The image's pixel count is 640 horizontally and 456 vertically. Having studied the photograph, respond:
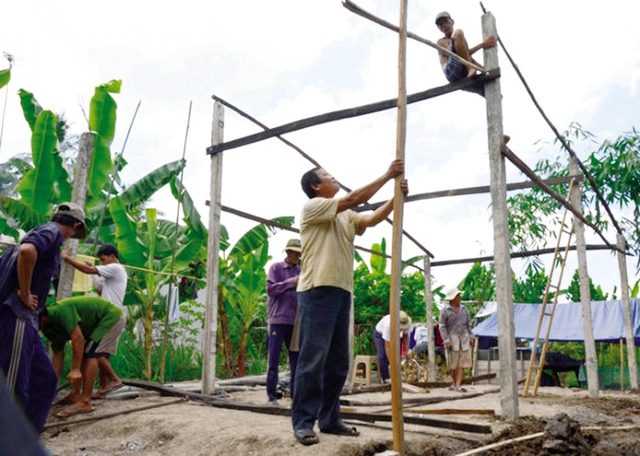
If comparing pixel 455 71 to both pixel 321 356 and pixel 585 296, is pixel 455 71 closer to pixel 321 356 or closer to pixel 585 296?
pixel 321 356

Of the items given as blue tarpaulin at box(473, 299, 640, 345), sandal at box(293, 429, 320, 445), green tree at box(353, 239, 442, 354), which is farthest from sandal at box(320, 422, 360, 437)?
green tree at box(353, 239, 442, 354)

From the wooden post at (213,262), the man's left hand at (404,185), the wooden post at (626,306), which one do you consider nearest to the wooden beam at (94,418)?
the wooden post at (213,262)

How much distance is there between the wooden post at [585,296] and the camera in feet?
25.8

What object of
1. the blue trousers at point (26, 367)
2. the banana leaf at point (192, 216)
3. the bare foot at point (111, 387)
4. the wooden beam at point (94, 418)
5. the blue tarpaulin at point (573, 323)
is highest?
the banana leaf at point (192, 216)

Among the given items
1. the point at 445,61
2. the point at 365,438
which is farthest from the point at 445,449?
the point at 445,61

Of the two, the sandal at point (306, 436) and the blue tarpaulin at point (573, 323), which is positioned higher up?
the blue tarpaulin at point (573, 323)

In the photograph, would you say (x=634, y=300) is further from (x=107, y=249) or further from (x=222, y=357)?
(x=107, y=249)

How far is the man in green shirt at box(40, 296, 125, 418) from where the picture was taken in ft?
17.3

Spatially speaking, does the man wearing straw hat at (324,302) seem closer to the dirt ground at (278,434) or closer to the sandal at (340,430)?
the sandal at (340,430)

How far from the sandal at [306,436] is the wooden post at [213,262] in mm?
2844

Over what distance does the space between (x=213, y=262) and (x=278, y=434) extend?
10.2ft

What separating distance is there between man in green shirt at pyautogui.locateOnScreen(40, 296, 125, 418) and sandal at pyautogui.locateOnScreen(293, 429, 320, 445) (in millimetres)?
2664

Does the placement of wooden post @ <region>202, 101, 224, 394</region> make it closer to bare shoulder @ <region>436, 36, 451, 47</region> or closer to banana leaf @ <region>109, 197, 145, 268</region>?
bare shoulder @ <region>436, 36, 451, 47</region>

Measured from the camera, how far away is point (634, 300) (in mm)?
13180
